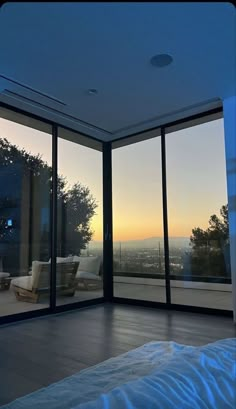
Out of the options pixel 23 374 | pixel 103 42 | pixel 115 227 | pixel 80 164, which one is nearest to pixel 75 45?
pixel 103 42

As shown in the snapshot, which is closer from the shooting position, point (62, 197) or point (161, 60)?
point (161, 60)

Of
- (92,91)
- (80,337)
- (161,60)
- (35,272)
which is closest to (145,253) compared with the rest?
(35,272)

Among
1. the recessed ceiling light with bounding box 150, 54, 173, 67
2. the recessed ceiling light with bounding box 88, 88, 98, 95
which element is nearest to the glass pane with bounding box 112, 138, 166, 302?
the recessed ceiling light with bounding box 88, 88, 98, 95

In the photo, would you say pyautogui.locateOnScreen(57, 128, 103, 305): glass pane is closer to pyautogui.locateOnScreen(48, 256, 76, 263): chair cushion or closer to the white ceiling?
pyautogui.locateOnScreen(48, 256, 76, 263): chair cushion

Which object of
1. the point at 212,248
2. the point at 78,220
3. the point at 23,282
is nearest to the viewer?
the point at 23,282

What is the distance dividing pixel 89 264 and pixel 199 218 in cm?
198

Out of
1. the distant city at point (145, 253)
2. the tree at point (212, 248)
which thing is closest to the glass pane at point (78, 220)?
the distant city at point (145, 253)

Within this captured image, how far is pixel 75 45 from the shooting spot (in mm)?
3031

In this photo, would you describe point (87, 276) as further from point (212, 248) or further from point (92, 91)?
point (92, 91)

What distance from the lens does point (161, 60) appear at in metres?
3.31

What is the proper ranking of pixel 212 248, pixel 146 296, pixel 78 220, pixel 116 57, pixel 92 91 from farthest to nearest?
pixel 78 220, pixel 146 296, pixel 212 248, pixel 92 91, pixel 116 57

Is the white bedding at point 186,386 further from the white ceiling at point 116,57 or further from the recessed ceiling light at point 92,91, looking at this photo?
the recessed ceiling light at point 92,91

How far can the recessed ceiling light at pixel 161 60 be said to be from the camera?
10.6ft

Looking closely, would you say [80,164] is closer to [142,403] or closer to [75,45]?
[75,45]
